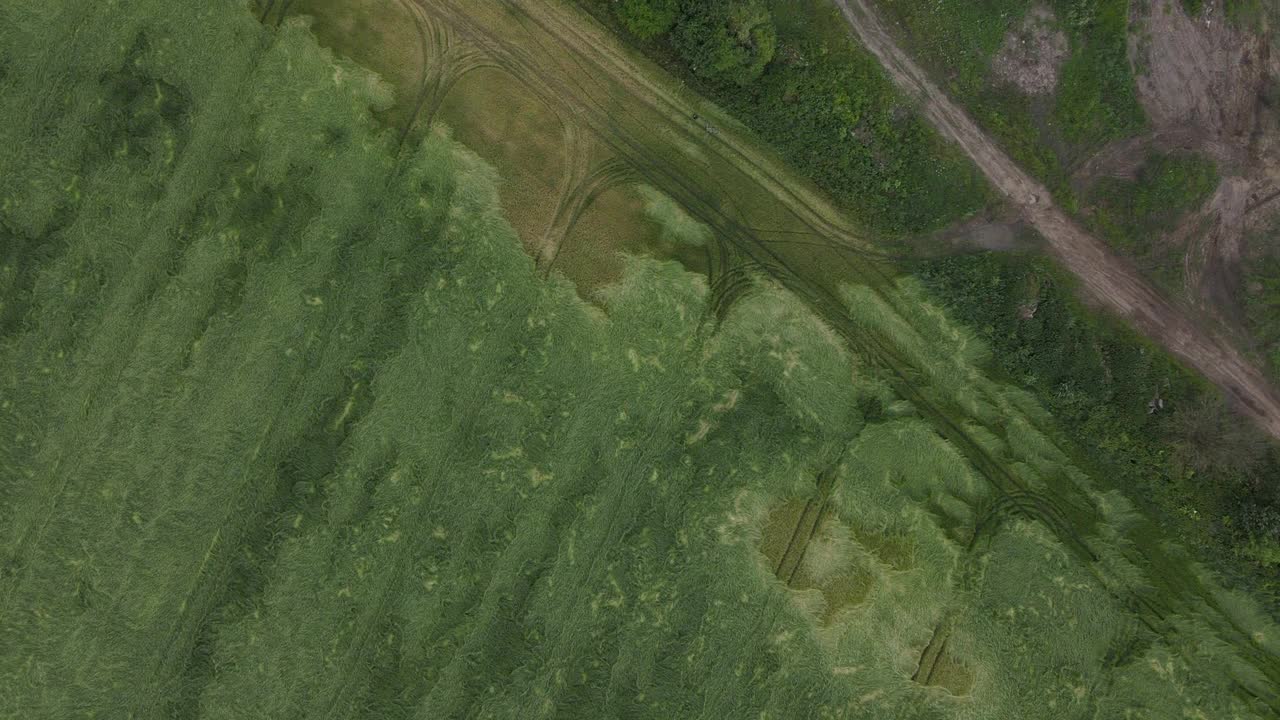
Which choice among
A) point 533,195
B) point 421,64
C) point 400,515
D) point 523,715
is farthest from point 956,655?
point 421,64

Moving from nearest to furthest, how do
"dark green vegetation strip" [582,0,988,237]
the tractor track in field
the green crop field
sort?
1. the green crop field
2. "dark green vegetation strip" [582,0,988,237]
3. the tractor track in field

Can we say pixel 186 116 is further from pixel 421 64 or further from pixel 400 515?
pixel 400 515

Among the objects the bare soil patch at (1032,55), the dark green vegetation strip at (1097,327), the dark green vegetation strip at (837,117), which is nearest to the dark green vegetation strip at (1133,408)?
the dark green vegetation strip at (1097,327)

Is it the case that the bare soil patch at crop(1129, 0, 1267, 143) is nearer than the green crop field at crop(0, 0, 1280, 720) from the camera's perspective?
No

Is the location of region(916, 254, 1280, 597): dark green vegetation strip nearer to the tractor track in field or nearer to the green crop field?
the green crop field

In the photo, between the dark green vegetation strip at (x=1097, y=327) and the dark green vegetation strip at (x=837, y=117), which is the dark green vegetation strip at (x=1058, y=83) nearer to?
the dark green vegetation strip at (x=1097, y=327)

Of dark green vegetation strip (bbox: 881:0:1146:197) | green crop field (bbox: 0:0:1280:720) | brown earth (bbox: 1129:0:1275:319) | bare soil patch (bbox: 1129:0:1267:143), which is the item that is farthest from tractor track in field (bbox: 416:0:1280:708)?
bare soil patch (bbox: 1129:0:1267:143)

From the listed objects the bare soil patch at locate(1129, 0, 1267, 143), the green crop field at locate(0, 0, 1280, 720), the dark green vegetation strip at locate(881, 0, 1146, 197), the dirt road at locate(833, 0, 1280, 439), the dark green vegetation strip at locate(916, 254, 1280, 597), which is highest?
the bare soil patch at locate(1129, 0, 1267, 143)
